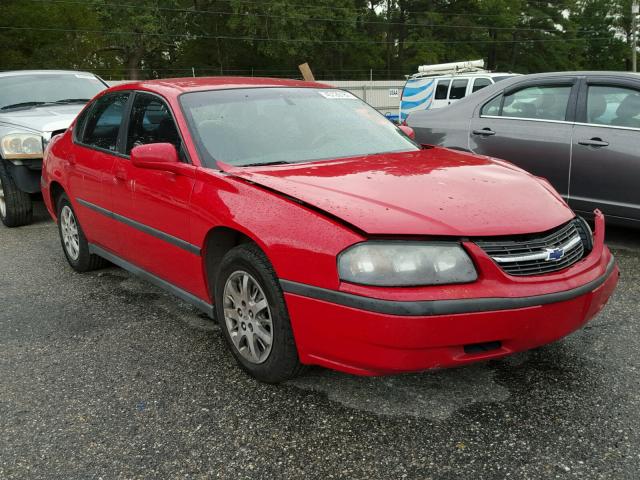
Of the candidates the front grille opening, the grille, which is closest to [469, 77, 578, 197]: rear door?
the grille

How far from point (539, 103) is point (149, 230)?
3.68 metres

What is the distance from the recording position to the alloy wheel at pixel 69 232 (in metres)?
4.95

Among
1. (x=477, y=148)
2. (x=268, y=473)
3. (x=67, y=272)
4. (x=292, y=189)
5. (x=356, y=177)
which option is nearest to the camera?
(x=268, y=473)

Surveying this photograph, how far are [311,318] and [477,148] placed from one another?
3820mm

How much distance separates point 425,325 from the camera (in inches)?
92.4

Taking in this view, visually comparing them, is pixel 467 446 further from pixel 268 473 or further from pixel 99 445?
pixel 99 445

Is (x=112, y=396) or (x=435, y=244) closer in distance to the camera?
(x=435, y=244)

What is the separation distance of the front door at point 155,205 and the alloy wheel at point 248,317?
34 cm

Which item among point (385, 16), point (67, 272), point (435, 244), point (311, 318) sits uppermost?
point (385, 16)

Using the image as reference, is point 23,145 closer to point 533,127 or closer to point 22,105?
point 22,105

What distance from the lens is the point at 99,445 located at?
2.57 m

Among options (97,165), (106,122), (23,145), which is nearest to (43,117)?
(23,145)

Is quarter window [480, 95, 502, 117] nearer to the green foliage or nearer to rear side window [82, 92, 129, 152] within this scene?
rear side window [82, 92, 129, 152]

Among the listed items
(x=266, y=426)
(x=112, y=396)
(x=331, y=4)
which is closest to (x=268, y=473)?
(x=266, y=426)
